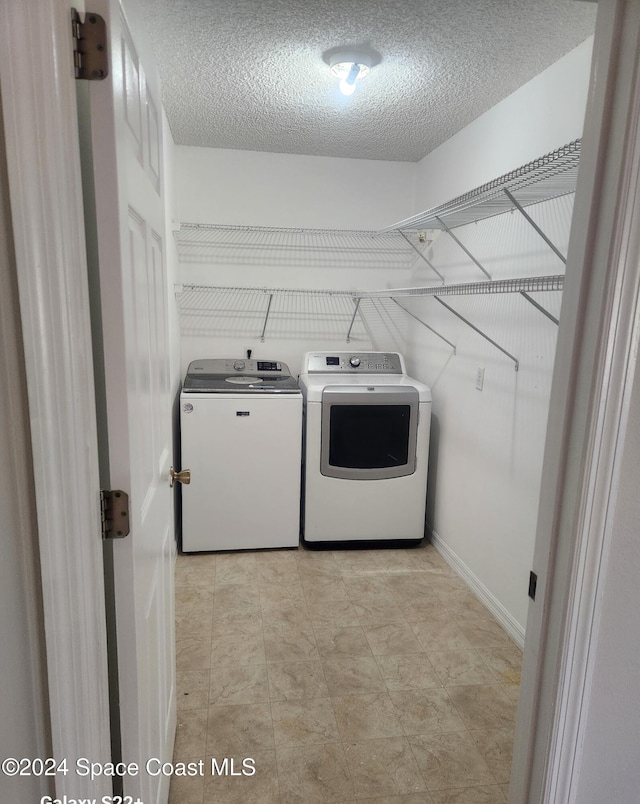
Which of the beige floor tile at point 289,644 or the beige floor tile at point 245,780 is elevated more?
the beige floor tile at point 289,644

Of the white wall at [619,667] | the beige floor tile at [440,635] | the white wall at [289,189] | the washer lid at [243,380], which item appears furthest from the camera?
the white wall at [289,189]

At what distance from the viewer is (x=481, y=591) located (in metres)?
2.62

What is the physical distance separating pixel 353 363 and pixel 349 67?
1745mm

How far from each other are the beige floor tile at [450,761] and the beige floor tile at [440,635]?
46cm

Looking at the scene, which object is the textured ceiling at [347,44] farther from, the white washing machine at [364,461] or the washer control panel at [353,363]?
the white washing machine at [364,461]

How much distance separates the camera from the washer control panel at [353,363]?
338 centimetres

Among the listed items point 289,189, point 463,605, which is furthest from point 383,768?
point 289,189

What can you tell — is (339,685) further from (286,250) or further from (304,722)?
(286,250)

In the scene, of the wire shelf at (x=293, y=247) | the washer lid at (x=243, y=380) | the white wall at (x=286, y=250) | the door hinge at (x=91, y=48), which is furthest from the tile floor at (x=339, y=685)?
the wire shelf at (x=293, y=247)

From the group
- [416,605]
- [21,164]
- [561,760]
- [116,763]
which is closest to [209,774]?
[116,763]

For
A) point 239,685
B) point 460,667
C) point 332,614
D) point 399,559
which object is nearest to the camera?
point 239,685

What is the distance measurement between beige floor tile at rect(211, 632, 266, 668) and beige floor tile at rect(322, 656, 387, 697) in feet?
0.90

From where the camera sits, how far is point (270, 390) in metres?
2.91

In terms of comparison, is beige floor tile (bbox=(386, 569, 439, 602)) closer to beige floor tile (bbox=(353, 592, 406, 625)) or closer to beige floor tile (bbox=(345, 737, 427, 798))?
beige floor tile (bbox=(353, 592, 406, 625))
